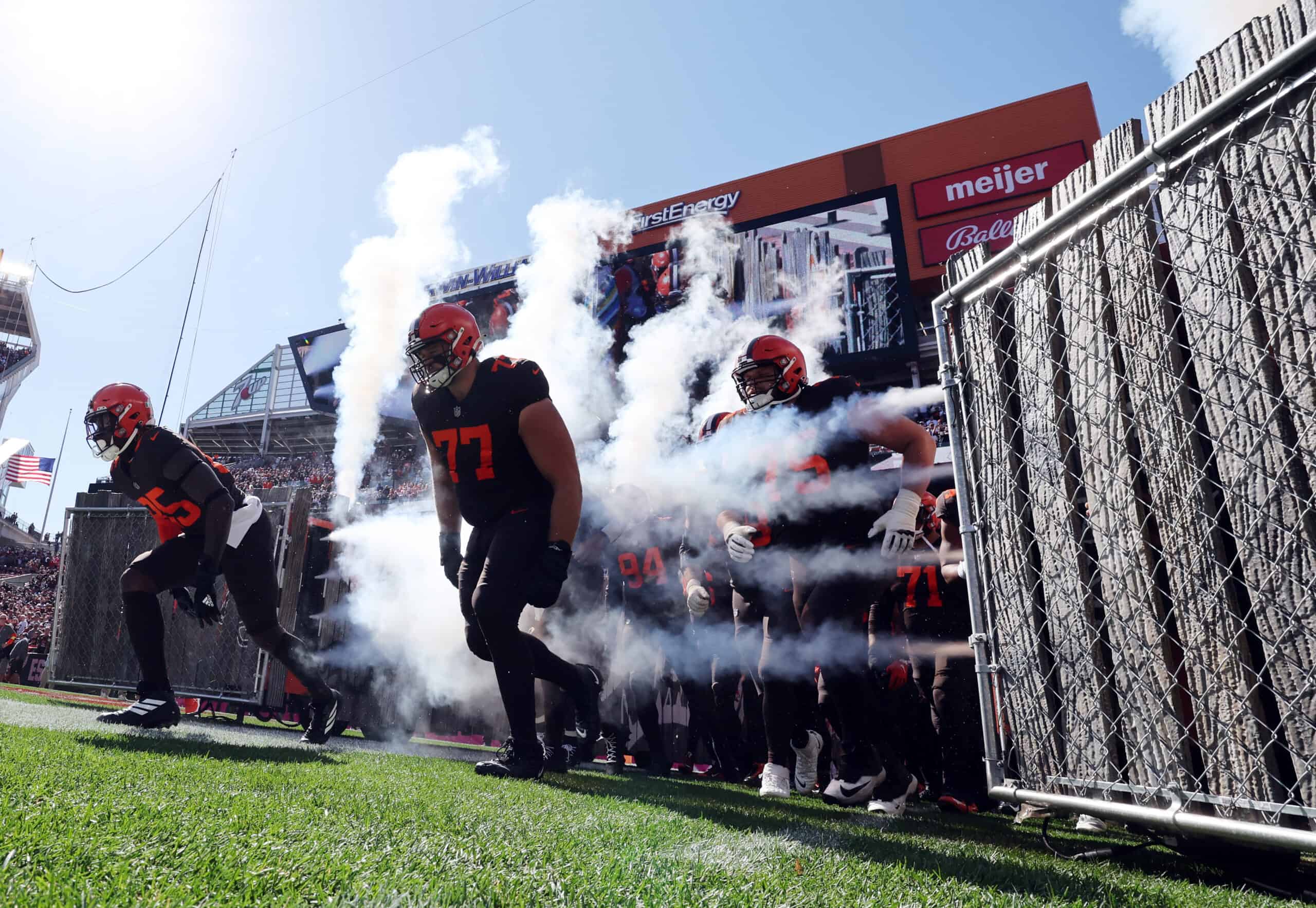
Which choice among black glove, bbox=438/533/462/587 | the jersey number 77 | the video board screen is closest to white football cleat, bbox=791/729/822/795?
black glove, bbox=438/533/462/587

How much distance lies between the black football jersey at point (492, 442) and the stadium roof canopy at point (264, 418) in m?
37.1

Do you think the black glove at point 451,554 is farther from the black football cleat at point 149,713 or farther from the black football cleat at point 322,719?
the black football cleat at point 149,713

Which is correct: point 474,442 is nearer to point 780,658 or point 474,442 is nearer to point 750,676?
point 780,658

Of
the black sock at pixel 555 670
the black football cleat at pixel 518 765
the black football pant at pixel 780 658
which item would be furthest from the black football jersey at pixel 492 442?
the black football pant at pixel 780 658

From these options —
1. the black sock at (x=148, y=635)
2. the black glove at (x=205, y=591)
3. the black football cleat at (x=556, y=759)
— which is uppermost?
the black glove at (x=205, y=591)

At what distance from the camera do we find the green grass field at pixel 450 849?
1320 mm

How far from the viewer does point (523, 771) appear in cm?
367

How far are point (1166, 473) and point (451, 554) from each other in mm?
3472

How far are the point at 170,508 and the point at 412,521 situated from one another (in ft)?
10.1

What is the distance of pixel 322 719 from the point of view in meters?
5.24

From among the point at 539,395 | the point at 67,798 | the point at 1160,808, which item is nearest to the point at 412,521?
the point at 539,395

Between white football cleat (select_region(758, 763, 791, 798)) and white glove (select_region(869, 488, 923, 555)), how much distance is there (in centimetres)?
121

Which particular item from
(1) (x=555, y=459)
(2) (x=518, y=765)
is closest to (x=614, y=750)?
(2) (x=518, y=765)

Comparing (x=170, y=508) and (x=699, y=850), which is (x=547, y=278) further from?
(x=699, y=850)
